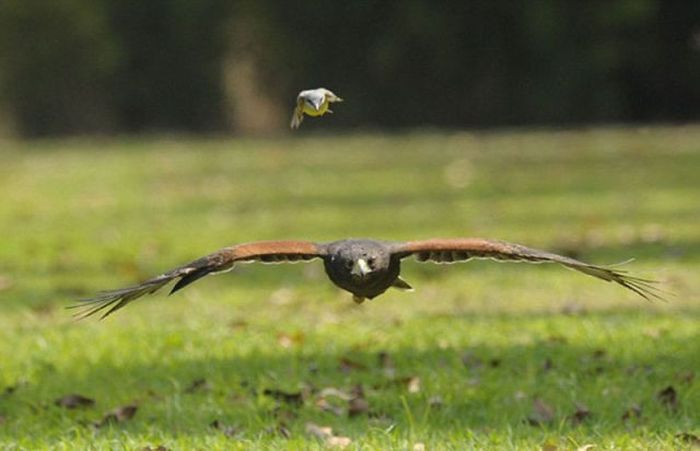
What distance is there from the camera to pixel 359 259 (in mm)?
5352

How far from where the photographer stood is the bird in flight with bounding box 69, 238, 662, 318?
5.13m

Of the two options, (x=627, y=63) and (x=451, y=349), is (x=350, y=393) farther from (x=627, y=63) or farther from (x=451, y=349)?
(x=627, y=63)

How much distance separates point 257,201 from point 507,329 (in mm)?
8221

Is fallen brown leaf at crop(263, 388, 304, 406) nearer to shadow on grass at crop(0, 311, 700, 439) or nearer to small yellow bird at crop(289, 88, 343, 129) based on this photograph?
shadow on grass at crop(0, 311, 700, 439)

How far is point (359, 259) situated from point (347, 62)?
2448 cm

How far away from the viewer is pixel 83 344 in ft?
23.9

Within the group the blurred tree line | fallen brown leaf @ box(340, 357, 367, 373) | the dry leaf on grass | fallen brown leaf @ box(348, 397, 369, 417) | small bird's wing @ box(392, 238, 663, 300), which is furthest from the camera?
the blurred tree line

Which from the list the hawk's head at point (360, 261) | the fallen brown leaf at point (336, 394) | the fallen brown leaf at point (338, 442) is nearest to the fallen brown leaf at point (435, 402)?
the fallen brown leaf at point (336, 394)

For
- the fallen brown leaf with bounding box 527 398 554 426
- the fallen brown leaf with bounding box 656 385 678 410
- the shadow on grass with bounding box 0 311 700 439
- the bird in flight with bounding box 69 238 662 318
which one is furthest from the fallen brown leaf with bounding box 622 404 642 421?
the bird in flight with bounding box 69 238 662 318

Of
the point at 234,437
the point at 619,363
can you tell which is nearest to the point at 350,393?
the point at 234,437

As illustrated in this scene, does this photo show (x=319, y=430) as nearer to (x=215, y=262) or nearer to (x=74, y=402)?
(x=215, y=262)

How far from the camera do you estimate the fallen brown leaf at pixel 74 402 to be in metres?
6.11

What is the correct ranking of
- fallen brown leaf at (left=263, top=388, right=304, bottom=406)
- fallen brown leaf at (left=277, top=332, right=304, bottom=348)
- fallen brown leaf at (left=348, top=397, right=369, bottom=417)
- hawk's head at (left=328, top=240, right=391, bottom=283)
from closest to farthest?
hawk's head at (left=328, top=240, right=391, bottom=283), fallen brown leaf at (left=348, top=397, right=369, bottom=417), fallen brown leaf at (left=263, top=388, right=304, bottom=406), fallen brown leaf at (left=277, top=332, right=304, bottom=348)

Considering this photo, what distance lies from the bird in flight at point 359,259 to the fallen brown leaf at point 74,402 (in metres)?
0.90
